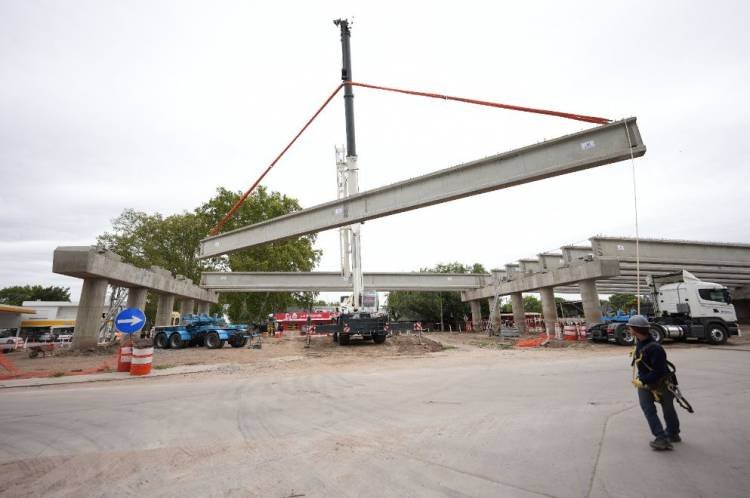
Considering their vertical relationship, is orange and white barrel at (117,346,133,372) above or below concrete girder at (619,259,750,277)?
below

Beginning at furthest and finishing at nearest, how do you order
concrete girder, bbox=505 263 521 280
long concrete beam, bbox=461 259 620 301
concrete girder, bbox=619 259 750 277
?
concrete girder, bbox=505 263 521 280 → concrete girder, bbox=619 259 750 277 → long concrete beam, bbox=461 259 620 301

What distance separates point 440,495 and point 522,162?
40.7ft

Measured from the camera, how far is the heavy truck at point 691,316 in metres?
17.2

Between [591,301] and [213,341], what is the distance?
22947mm

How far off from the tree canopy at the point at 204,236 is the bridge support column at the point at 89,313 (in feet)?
58.1

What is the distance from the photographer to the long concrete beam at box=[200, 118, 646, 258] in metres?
11.6

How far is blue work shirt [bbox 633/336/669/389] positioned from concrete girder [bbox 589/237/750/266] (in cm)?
1975

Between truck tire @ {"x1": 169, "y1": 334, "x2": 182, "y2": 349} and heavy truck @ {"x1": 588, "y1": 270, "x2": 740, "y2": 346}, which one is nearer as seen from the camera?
heavy truck @ {"x1": 588, "y1": 270, "x2": 740, "y2": 346}

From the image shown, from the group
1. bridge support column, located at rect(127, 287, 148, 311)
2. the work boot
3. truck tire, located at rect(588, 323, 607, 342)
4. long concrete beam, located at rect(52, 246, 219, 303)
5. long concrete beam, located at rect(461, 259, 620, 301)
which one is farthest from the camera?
bridge support column, located at rect(127, 287, 148, 311)

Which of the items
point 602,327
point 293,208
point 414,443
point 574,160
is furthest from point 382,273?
point 414,443

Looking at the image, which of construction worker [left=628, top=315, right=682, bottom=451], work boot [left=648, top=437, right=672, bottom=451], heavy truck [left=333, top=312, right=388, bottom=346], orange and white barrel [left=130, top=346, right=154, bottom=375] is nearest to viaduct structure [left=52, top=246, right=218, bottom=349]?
orange and white barrel [left=130, top=346, right=154, bottom=375]

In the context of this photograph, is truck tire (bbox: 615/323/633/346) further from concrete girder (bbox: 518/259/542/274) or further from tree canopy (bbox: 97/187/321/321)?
tree canopy (bbox: 97/187/321/321)

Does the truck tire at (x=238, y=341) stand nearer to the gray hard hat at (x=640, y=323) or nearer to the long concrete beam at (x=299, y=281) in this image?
the long concrete beam at (x=299, y=281)

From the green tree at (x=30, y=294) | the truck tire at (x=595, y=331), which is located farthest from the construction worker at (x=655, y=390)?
the green tree at (x=30, y=294)
